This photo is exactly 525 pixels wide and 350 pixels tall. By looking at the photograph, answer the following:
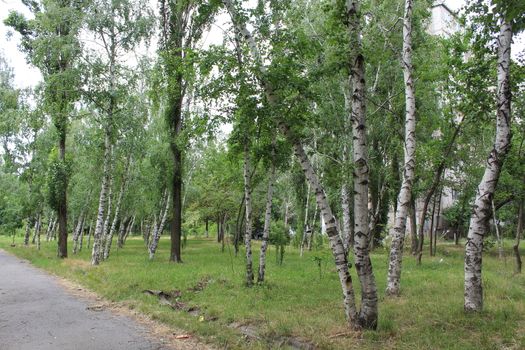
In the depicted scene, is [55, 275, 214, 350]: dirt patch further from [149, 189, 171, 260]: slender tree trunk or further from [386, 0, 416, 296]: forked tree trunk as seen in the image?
[149, 189, 171, 260]: slender tree trunk

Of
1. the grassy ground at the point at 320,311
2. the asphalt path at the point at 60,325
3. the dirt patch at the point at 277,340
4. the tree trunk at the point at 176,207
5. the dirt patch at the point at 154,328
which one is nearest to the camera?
the grassy ground at the point at 320,311

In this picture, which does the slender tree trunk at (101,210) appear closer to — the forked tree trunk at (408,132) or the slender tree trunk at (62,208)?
the slender tree trunk at (62,208)

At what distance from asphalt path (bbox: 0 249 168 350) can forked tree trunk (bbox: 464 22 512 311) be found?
206 inches

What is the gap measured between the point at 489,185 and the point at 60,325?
7.94 meters

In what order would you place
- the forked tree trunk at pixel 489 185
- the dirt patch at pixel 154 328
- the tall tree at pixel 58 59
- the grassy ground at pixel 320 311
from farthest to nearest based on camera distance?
the tall tree at pixel 58 59 < the forked tree trunk at pixel 489 185 < the dirt patch at pixel 154 328 < the grassy ground at pixel 320 311

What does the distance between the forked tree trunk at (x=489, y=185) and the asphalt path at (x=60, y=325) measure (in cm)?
524

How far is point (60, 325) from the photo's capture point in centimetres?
775

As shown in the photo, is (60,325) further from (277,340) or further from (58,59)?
(58,59)

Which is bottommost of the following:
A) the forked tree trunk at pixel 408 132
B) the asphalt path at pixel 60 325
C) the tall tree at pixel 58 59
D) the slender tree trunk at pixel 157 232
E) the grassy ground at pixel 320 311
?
the asphalt path at pixel 60 325

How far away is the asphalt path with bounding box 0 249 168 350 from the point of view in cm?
656

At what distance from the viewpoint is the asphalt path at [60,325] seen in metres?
6.56

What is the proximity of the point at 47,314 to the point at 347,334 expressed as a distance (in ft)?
20.0

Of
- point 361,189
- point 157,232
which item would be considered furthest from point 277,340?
point 157,232

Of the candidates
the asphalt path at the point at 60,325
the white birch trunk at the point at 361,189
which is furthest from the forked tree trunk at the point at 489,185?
the asphalt path at the point at 60,325
